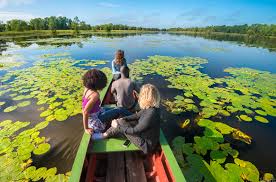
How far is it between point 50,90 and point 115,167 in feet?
18.5

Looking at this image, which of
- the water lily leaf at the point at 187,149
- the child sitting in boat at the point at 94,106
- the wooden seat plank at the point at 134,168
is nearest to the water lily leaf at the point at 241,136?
the water lily leaf at the point at 187,149

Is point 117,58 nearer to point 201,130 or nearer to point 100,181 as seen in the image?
point 201,130

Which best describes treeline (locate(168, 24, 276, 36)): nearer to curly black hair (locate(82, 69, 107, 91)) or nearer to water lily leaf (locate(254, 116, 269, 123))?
water lily leaf (locate(254, 116, 269, 123))

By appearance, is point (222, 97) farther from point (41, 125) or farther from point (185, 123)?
point (41, 125)

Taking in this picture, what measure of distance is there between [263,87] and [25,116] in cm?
992

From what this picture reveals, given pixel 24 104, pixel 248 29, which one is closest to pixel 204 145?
pixel 24 104

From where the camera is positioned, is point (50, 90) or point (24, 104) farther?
point (50, 90)

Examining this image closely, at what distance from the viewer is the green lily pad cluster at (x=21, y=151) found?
343cm

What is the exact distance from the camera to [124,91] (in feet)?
13.0

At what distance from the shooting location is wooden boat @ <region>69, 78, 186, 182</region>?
2611mm

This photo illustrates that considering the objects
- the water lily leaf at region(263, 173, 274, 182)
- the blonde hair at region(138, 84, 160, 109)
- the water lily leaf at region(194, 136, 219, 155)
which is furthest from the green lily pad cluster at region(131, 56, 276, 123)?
the blonde hair at region(138, 84, 160, 109)

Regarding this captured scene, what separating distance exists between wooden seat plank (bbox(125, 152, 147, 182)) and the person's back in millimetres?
1181

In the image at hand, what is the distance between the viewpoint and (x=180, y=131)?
5047 millimetres

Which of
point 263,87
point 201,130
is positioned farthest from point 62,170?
point 263,87
